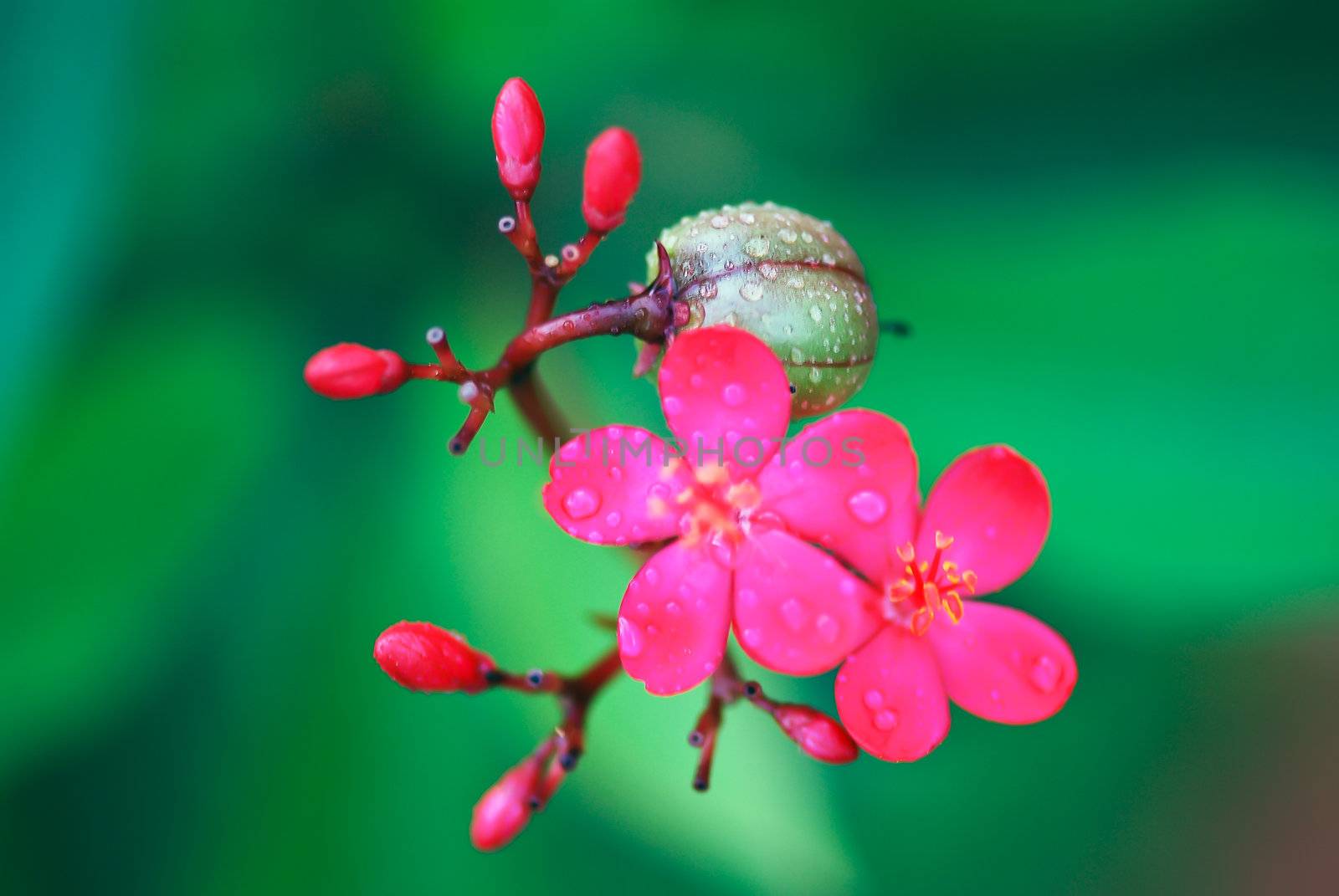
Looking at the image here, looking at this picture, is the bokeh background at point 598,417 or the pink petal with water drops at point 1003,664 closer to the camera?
the pink petal with water drops at point 1003,664

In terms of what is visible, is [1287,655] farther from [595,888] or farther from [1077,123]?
[595,888]

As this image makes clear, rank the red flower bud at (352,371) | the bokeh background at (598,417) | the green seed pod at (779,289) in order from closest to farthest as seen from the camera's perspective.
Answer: the red flower bud at (352,371)
the green seed pod at (779,289)
the bokeh background at (598,417)

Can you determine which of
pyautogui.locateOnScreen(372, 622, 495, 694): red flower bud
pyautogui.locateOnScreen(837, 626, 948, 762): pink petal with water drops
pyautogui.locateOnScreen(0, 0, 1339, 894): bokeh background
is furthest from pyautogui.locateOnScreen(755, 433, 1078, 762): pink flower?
pyautogui.locateOnScreen(0, 0, 1339, 894): bokeh background

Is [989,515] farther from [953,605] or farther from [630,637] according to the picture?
[630,637]

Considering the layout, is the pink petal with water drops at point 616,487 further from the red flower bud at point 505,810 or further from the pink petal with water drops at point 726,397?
the red flower bud at point 505,810

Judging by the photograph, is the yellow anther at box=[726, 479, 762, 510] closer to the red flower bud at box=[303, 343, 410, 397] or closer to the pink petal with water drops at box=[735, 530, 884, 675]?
the pink petal with water drops at box=[735, 530, 884, 675]

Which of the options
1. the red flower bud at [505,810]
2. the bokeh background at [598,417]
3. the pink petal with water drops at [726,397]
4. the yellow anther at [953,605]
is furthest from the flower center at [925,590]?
the bokeh background at [598,417]
